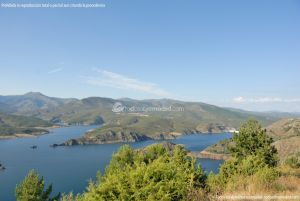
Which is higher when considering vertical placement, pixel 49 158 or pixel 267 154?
pixel 267 154

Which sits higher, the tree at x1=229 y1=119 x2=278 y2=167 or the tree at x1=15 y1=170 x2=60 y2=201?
the tree at x1=229 y1=119 x2=278 y2=167

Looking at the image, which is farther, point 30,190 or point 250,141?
point 30,190

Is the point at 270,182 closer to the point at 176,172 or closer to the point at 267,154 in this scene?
the point at 176,172

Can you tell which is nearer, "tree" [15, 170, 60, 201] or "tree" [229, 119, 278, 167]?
"tree" [229, 119, 278, 167]

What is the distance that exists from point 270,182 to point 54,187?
119 metres

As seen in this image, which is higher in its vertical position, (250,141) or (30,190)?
(250,141)

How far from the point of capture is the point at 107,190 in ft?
34.3

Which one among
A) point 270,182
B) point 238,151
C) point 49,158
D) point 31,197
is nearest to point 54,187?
point 31,197

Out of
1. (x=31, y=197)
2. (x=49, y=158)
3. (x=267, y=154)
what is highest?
(x=267, y=154)

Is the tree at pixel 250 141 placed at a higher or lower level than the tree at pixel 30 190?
higher

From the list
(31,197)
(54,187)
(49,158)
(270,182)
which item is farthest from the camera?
(49,158)

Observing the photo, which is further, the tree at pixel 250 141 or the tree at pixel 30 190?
the tree at pixel 30 190

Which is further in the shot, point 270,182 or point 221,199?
point 270,182

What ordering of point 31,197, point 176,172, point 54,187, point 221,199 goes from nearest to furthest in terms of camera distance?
point 221,199 → point 176,172 → point 31,197 → point 54,187
